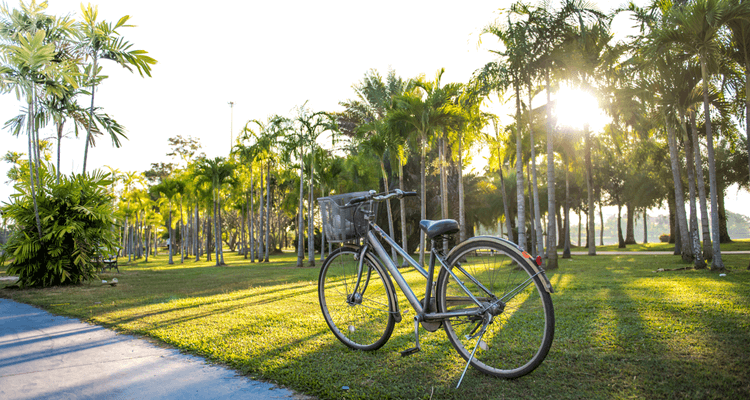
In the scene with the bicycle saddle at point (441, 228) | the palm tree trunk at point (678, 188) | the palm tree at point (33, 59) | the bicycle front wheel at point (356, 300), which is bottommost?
the bicycle front wheel at point (356, 300)

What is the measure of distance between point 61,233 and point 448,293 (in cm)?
1103

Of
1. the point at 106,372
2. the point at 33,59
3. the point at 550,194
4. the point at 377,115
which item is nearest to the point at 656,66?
the point at 550,194

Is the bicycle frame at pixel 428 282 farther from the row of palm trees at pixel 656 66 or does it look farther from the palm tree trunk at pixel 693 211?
the palm tree trunk at pixel 693 211

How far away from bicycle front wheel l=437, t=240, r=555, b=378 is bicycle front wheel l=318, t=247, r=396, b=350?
0.62m

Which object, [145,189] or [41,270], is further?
[145,189]

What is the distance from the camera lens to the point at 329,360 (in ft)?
12.0

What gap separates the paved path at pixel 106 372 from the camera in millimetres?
3004

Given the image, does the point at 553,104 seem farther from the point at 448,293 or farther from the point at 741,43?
the point at 448,293

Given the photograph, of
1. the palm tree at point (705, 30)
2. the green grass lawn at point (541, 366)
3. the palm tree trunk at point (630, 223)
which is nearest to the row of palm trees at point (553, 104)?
the palm tree at point (705, 30)

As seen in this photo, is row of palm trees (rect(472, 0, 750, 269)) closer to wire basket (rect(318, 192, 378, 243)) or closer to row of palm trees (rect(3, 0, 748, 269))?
row of palm trees (rect(3, 0, 748, 269))

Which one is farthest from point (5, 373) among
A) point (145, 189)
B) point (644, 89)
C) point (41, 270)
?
point (145, 189)

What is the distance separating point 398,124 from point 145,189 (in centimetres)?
3327

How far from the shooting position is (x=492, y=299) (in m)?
3.08

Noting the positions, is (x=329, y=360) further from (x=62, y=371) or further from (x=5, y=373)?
(x=5, y=373)
